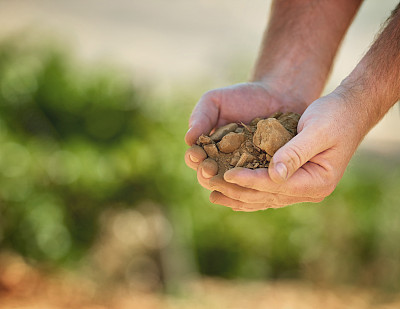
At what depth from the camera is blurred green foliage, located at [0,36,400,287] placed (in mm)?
3574

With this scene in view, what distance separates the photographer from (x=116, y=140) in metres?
3.72

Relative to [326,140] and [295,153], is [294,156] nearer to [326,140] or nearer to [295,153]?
[295,153]

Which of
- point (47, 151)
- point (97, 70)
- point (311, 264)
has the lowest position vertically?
point (311, 264)

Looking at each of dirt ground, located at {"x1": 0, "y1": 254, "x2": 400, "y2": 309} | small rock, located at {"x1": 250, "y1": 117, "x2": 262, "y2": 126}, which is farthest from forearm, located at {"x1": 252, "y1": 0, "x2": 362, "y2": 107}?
dirt ground, located at {"x1": 0, "y1": 254, "x2": 400, "y2": 309}

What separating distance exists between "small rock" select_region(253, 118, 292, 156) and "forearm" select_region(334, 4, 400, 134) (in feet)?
0.83

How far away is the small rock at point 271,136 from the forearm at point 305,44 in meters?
0.52

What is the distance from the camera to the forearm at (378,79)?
1.67 meters

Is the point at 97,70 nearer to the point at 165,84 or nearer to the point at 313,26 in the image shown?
the point at 165,84

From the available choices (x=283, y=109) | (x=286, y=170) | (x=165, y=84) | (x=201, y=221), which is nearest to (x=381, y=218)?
Result: (x=201, y=221)

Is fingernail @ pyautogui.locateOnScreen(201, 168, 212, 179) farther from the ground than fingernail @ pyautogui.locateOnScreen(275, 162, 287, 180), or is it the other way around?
fingernail @ pyautogui.locateOnScreen(275, 162, 287, 180)

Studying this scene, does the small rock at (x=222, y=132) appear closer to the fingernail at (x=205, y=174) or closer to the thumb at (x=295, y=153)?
the fingernail at (x=205, y=174)

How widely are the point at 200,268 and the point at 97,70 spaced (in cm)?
192

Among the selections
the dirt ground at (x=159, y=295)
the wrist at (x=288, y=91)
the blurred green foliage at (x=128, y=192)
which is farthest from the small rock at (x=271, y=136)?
the dirt ground at (x=159, y=295)

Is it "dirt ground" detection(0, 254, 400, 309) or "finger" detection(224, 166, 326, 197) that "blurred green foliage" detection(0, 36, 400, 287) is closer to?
"dirt ground" detection(0, 254, 400, 309)
